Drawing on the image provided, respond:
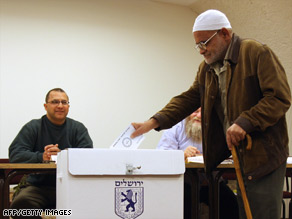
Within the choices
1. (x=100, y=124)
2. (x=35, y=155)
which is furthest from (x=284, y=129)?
(x=100, y=124)

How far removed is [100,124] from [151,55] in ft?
4.08

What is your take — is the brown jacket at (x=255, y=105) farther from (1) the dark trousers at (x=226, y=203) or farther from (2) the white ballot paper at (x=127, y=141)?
(1) the dark trousers at (x=226, y=203)

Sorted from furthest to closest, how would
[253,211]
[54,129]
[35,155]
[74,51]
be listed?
[74,51]
[54,129]
[35,155]
[253,211]

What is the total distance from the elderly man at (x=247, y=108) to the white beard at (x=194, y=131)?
177cm

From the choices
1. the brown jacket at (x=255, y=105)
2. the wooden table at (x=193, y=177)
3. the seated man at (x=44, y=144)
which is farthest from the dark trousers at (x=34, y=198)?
the brown jacket at (x=255, y=105)

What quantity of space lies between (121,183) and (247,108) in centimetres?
76

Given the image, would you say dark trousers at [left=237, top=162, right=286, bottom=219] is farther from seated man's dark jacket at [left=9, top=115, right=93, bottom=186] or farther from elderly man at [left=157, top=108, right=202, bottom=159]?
elderly man at [left=157, top=108, right=202, bottom=159]

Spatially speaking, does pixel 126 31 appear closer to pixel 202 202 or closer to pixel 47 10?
pixel 47 10

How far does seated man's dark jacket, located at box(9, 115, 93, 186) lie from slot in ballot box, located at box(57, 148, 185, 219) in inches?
55.4

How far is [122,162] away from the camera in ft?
6.55

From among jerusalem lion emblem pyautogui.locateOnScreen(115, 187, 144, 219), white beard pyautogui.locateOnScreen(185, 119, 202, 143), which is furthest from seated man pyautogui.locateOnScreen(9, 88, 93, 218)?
jerusalem lion emblem pyautogui.locateOnScreen(115, 187, 144, 219)

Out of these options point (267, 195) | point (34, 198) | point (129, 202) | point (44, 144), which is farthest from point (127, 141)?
point (44, 144)

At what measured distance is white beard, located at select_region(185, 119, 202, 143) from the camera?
13.9ft

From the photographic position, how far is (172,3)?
6.13 metres
